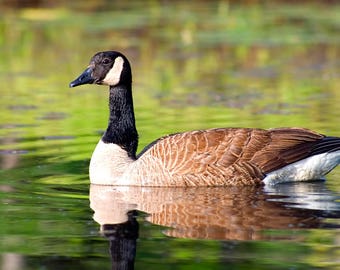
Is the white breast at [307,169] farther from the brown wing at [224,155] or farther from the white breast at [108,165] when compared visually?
the white breast at [108,165]

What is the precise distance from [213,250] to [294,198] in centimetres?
267

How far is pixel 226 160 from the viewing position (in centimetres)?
1170

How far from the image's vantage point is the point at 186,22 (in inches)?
1184

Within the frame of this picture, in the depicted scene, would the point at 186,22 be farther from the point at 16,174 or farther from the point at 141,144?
the point at 16,174

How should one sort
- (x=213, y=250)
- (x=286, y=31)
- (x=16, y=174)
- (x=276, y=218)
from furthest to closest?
(x=286, y=31)
(x=16, y=174)
(x=276, y=218)
(x=213, y=250)

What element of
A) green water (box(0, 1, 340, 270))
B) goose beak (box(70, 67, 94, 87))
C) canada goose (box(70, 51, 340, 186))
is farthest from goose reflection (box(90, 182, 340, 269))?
goose beak (box(70, 67, 94, 87))

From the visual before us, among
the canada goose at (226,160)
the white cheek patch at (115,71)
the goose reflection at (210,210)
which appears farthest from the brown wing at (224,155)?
the white cheek patch at (115,71)

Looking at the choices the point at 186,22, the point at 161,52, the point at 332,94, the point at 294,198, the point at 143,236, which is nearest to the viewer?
the point at 143,236

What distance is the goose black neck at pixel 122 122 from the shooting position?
12.4 meters

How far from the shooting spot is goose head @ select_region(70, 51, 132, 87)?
1239 centimetres

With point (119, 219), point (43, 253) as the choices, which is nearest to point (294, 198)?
point (119, 219)

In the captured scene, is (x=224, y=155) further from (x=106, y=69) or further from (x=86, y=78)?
(x=86, y=78)

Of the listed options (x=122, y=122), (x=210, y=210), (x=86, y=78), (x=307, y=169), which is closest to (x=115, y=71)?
(x=86, y=78)

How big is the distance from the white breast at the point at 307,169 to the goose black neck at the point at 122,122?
1.83m
